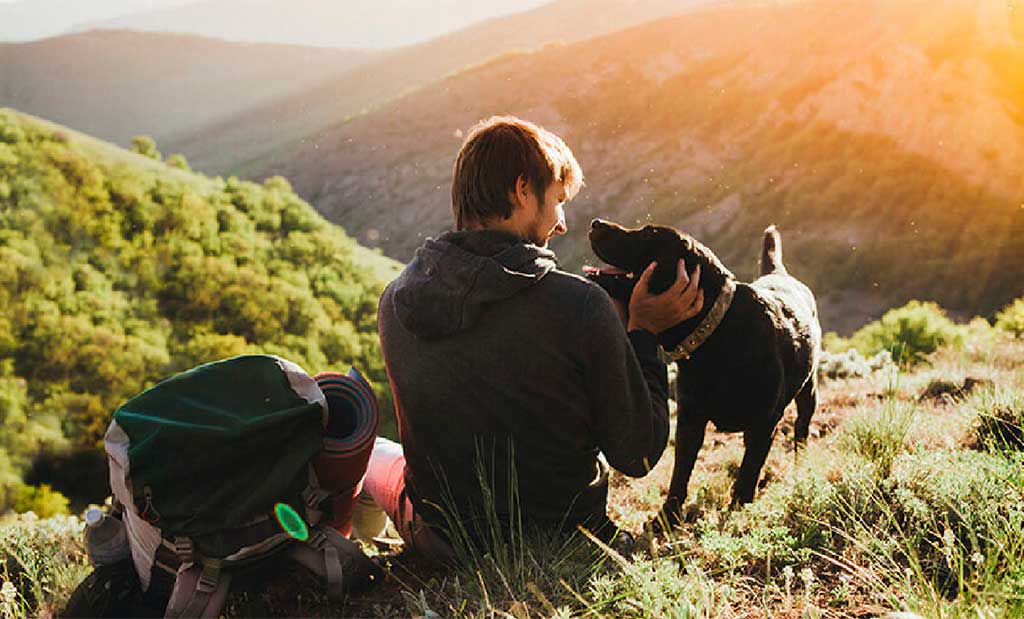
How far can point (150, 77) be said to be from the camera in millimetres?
97750

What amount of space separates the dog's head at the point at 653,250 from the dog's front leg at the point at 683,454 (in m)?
0.67

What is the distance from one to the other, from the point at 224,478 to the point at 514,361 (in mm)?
978

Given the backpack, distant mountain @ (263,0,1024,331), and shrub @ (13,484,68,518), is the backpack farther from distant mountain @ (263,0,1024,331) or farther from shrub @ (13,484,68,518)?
distant mountain @ (263,0,1024,331)

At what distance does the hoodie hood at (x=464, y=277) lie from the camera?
1.95m

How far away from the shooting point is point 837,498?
2.32m

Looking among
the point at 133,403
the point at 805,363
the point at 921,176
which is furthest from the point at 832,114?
the point at 133,403

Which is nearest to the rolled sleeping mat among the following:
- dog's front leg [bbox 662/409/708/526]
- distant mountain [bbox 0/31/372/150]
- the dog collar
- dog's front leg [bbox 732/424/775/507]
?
the dog collar

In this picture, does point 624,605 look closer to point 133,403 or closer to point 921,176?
point 133,403

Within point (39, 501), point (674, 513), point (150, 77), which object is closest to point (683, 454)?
point (674, 513)

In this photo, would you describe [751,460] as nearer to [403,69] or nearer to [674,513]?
[674,513]

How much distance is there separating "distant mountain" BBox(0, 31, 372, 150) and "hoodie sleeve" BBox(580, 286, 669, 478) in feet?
291

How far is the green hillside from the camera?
926 centimetres

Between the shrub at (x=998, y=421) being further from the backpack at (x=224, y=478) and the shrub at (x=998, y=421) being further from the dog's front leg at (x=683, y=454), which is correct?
A: the backpack at (x=224, y=478)

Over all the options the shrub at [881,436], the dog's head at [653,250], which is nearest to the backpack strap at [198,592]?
the dog's head at [653,250]
